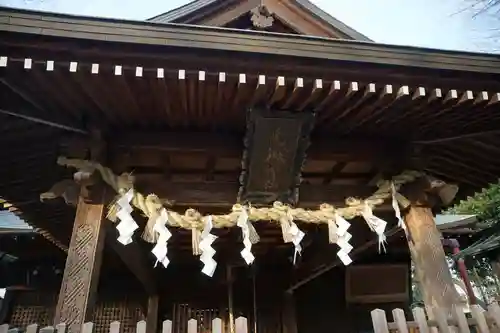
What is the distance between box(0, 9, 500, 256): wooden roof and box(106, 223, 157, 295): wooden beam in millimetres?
592

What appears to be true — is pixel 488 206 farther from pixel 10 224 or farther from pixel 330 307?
pixel 10 224

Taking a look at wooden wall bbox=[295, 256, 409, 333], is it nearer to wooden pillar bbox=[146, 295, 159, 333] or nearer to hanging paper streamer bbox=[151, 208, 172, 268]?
wooden pillar bbox=[146, 295, 159, 333]

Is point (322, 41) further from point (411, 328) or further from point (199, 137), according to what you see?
point (411, 328)

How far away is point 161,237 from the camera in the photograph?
3131mm

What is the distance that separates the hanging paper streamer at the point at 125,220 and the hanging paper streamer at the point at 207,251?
561mm

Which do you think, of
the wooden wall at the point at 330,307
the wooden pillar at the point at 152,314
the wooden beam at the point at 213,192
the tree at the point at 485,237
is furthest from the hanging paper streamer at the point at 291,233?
the wooden wall at the point at 330,307

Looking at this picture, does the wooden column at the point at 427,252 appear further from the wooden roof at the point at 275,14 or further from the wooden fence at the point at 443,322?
the wooden roof at the point at 275,14

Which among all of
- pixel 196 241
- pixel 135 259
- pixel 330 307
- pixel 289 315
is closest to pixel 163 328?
pixel 196 241

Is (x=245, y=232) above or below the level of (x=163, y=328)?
above

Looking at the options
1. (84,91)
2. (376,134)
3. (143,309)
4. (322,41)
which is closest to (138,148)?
(84,91)

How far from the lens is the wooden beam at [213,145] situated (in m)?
3.41

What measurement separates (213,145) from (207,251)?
35.8 inches

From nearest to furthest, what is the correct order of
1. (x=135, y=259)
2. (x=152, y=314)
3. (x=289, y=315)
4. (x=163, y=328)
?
1. (x=163, y=328)
2. (x=135, y=259)
3. (x=152, y=314)
4. (x=289, y=315)

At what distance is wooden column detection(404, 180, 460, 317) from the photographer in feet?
10.5
